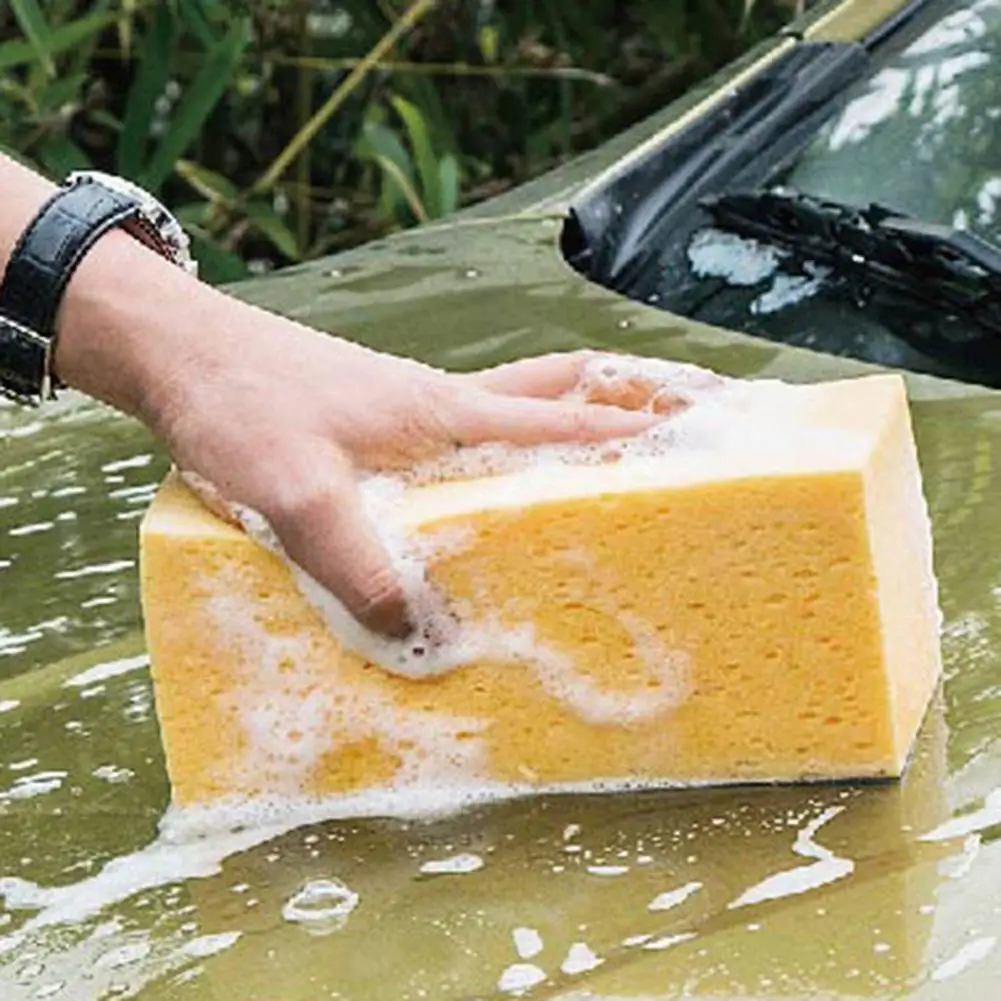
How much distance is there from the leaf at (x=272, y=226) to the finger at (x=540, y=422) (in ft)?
8.19

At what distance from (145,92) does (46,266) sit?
221 cm

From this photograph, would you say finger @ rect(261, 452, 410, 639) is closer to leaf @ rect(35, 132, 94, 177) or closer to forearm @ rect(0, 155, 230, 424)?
forearm @ rect(0, 155, 230, 424)

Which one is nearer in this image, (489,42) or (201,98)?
(201,98)

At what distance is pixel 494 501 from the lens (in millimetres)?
1331

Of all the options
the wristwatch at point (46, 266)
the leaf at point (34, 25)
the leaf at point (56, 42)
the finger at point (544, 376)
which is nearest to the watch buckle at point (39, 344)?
the wristwatch at point (46, 266)

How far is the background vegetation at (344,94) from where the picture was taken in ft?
12.1

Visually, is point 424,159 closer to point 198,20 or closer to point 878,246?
point 198,20

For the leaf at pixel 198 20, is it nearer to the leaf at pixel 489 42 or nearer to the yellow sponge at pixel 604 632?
the leaf at pixel 489 42

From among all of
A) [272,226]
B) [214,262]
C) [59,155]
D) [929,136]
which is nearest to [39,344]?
[929,136]

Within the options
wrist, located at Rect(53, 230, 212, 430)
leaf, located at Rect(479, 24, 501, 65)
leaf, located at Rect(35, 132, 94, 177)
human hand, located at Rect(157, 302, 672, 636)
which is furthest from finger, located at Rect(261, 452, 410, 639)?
leaf, located at Rect(479, 24, 501, 65)

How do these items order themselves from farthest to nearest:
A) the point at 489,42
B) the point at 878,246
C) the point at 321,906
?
1. the point at 489,42
2. the point at 878,246
3. the point at 321,906

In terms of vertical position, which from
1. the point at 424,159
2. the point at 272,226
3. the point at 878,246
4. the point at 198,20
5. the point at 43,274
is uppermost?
the point at 43,274

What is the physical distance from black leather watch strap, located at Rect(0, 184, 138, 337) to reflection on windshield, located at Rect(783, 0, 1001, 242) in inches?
35.5

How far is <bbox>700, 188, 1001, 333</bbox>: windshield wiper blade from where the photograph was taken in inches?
80.4
